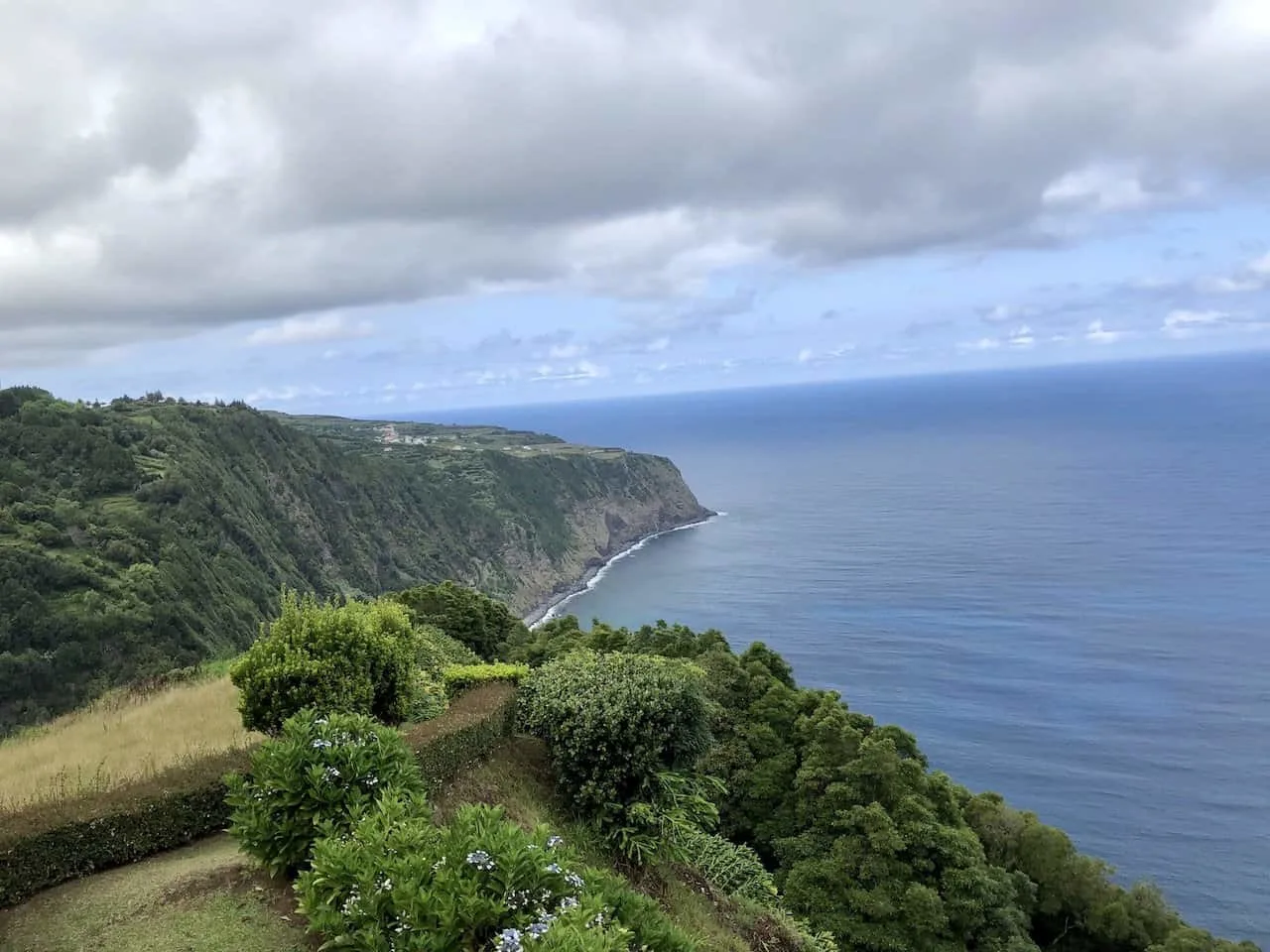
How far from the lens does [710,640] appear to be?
3650 cm

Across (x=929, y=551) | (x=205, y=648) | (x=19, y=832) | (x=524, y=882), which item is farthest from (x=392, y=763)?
(x=929, y=551)

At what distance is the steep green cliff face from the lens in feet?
173

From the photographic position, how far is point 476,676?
15898mm

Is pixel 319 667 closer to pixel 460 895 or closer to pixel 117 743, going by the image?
pixel 117 743

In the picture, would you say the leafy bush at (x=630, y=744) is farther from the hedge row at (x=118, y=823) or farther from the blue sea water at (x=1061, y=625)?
the blue sea water at (x=1061, y=625)

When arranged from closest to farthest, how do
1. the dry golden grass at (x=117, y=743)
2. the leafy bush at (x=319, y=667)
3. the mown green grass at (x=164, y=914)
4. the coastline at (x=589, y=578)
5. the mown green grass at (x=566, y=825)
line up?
Result: the mown green grass at (x=164, y=914) < the mown green grass at (x=566, y=825) < the dry golden grass at (x=117, y=743) < the leafy bush at (x=319, y=667) < the coastline at (x=589, y=578)

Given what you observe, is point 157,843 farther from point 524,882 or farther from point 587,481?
point 587,481

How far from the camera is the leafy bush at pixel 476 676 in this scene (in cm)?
1560

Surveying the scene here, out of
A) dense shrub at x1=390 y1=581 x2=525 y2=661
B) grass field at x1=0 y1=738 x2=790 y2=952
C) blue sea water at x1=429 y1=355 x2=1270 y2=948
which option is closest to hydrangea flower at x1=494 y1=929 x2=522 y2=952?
grass field at x1=0 y1=738 x2=790 y2=952

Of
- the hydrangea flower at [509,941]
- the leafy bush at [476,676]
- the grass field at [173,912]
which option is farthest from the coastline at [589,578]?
the hydrangea flower at [509,941]

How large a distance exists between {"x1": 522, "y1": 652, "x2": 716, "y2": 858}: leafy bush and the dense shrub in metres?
21.6

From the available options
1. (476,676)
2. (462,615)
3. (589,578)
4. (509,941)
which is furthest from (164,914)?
(589,578)

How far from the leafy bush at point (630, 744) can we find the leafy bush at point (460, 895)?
183 inches

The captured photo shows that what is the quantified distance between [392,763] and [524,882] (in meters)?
3.10
